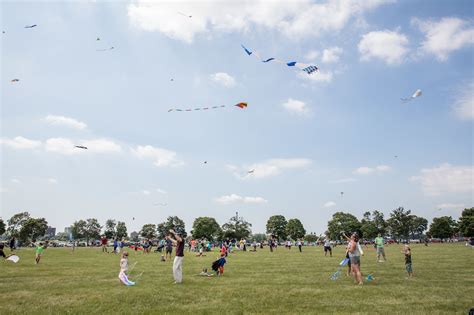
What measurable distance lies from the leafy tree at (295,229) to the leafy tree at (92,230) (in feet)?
324

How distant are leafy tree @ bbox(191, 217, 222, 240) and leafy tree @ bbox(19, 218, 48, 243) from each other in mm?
59081

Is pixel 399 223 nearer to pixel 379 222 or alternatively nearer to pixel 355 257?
pixel 379 222

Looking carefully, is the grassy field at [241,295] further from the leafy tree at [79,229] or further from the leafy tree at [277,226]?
the leafy tree at [79,229]

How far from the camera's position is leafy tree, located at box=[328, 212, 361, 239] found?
144 meters

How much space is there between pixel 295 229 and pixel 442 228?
2675 inches

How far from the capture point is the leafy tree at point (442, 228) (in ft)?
501

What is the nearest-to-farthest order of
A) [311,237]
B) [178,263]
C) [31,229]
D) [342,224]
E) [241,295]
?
[241,295]
[178,263]
[31,229]
[342,224]
[311,237]

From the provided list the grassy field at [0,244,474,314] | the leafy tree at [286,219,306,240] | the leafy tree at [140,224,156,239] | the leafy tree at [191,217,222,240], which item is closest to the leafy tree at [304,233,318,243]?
the leafy tree at [286,219,306,240]

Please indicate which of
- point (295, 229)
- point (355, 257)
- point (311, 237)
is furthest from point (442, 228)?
point (355, 257)

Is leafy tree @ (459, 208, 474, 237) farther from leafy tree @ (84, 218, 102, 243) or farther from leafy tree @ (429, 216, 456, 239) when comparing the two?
leafy tree @ (84, 218, 102, 243)

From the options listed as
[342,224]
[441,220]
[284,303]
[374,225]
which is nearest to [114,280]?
[284,303]

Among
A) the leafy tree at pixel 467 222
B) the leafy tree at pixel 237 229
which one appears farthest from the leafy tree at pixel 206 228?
the leafy tree at pixel 467 222

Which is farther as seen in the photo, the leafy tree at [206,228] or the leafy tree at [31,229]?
the leafy tree at [206,228]

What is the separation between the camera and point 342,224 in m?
146
